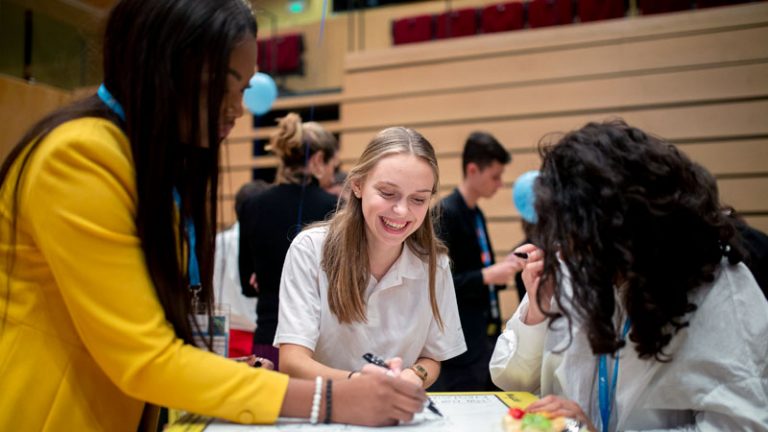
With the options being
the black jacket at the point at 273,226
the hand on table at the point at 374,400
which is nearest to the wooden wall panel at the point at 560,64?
the black jacket at the point at 273,226

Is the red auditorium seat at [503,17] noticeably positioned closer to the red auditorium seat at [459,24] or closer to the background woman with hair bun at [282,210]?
the red auditorium seat at [459,24]

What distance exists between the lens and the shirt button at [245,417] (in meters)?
0.89

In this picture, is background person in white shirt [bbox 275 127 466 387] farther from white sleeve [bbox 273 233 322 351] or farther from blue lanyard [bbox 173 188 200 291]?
blue lanyard [bbox 173 188 200 291]

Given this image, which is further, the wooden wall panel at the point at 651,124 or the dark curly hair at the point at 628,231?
the wooden wall panel at the point at 651,124

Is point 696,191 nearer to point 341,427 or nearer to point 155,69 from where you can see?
point 341,427

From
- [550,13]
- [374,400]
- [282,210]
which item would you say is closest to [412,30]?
[550,13]

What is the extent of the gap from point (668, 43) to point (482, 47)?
1.52 metres

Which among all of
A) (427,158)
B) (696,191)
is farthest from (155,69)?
(696,191)

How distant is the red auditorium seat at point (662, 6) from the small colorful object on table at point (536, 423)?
5.12 m

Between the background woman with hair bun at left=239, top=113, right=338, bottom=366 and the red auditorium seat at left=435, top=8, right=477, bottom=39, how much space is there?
405 cm

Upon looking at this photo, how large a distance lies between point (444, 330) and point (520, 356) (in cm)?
26

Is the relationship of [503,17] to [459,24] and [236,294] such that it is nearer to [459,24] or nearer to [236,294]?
[459,24]

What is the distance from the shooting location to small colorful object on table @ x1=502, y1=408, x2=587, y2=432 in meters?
0.93

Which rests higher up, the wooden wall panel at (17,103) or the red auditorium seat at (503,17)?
the red auditorium seat at (503,17)
